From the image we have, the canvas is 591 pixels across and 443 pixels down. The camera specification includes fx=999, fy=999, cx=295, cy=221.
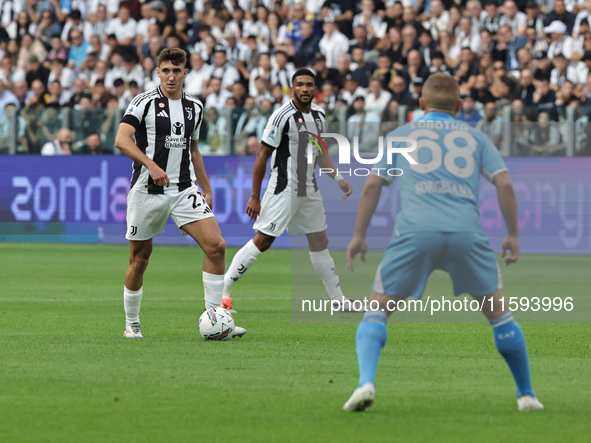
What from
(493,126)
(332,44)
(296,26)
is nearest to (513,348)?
(493,126)

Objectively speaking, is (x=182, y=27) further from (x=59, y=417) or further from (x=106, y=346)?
(x=59, y=417)

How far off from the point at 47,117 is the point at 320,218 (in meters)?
11.0

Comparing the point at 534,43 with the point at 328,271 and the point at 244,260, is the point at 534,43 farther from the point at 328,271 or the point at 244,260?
the point at 244,260

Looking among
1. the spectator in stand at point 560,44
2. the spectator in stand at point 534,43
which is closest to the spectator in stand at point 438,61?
the spectator in stand at point 534,43

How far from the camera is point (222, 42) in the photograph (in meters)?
21.5

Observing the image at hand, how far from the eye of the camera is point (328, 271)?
9836mm

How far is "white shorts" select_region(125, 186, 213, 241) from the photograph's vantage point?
7.85 m

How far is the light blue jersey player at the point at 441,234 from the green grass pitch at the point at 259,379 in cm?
35

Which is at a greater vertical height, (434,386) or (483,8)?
(483,8)

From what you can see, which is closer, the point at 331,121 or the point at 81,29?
the point at 331,121

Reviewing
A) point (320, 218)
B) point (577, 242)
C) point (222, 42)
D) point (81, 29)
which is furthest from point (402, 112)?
point (81, 29)

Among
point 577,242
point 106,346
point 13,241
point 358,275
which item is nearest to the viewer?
point 106,346

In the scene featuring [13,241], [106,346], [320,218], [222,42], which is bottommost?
[13,241]

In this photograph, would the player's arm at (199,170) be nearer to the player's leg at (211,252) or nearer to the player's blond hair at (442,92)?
the player's leg at (211,252)
